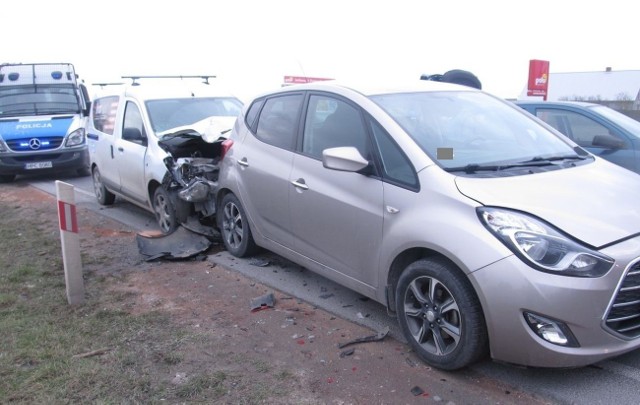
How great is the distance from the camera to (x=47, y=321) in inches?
176

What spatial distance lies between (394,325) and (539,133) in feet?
6.20

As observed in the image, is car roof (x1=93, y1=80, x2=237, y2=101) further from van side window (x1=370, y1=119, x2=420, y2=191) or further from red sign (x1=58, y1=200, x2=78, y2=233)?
van side window (x1=370, y1=119, x2=420, y2=191)

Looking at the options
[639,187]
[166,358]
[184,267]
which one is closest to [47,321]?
[166,358]

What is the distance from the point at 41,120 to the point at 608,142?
1104 cm

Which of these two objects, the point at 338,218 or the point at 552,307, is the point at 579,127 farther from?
the point at 552,307

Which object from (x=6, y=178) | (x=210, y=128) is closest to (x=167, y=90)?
(x=210, y=128)

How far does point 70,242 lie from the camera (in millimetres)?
4883

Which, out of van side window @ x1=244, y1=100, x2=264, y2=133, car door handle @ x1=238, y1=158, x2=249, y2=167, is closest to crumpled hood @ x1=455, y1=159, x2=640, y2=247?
car door handle @ x1=238, y1=158, x2=249, y2=167

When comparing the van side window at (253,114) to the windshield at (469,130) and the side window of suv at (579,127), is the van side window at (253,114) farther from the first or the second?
the side window of suv at (579,127)

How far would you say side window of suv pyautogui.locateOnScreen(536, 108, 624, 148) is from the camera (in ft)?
23.4

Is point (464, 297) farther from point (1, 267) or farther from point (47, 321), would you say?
point (1, 267)

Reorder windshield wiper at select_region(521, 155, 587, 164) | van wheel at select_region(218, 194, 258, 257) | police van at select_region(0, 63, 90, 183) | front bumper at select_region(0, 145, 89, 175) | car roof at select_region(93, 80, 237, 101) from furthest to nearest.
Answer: police van at select_region(0, 63, 90, 183), front bumper at select_region(0, 145, 89, 175), car roof at select_region(93, 80, 237, 101), van wheel at select_region(218, 194, 258, 257), windshield wiper at select_region(521, 155, 587, 164)

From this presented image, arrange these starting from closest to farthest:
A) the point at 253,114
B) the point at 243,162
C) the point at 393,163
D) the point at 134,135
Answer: the point at 393,163 → the point at 243,162 → the point at 253,114 → the point at 134,135

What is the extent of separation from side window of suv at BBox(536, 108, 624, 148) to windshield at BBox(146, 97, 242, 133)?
14.2ft
